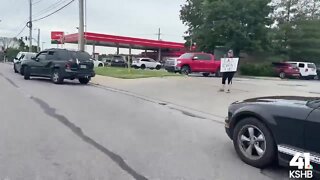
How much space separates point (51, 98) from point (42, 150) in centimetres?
683

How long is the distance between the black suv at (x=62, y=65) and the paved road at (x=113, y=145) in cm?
760

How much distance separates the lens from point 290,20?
141 ft

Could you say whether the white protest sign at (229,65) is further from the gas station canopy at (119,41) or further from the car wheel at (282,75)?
the gas station canopy at (119,41)

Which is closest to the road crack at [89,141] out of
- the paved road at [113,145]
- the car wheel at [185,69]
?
the paved road at [113,145]

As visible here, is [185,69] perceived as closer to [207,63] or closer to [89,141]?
[207,63]

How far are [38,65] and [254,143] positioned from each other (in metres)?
16.5

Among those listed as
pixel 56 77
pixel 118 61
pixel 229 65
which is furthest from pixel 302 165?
pixel 118 61

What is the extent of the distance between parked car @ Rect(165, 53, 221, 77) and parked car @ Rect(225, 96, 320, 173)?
69.8ft

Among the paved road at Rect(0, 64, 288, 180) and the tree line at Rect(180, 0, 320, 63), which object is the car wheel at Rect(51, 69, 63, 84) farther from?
the tree line at Rect(180, 0, 320, 63)

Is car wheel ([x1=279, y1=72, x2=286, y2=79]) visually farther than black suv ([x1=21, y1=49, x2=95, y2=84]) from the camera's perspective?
Yes

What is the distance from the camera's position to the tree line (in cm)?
3709

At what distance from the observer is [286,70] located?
118 ft

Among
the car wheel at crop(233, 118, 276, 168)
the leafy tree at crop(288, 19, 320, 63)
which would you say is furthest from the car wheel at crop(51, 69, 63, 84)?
the leafy tree at crop(288, 19, 320, 63)

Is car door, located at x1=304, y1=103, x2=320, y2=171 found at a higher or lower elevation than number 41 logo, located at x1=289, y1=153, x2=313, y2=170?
higher
